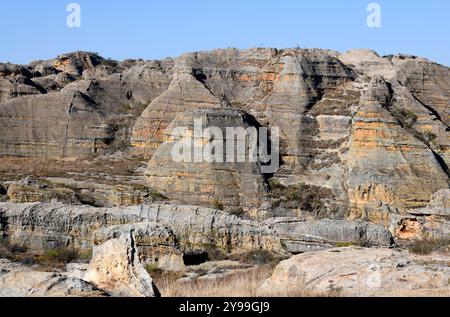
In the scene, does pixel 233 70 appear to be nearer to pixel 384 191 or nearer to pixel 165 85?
pixel 165 85

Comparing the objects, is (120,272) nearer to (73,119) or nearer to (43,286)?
(43,286)

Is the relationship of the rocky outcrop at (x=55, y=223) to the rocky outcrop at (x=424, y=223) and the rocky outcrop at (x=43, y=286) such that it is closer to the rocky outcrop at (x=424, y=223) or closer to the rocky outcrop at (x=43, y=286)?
the rocky outcrop at (x=424, y=223)

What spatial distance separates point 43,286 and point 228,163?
96.5ft

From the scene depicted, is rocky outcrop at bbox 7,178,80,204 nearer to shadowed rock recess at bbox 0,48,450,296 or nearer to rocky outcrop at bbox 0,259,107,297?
shadowed rock recess at bbox 0,48,450,296

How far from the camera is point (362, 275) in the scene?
1120 centimetres

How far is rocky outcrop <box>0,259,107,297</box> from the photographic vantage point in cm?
892

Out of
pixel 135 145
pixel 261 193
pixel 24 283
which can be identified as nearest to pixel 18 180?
pixel 135 145

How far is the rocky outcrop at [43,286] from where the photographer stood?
8.92 meters

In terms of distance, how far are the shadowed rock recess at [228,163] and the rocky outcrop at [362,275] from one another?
9.49m

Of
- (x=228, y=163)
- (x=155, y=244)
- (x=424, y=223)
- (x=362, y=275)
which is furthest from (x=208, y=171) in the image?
(x=362, y=275)

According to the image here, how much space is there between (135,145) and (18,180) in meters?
8.96

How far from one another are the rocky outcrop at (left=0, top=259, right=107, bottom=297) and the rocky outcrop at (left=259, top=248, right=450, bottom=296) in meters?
2.45

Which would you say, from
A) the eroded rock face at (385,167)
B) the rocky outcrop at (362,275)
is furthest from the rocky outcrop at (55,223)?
the rocky outcrop at (362,275)

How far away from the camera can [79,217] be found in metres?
29.5
